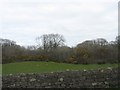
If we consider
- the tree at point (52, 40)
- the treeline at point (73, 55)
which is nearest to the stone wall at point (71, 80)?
the treeline at point (73, 55)

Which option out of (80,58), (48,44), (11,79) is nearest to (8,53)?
(80,58)

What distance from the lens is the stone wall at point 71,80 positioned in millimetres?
15320

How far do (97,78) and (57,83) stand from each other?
208cm

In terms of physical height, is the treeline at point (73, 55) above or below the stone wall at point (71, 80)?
above

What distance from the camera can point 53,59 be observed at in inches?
1104

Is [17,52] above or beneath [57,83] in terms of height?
above

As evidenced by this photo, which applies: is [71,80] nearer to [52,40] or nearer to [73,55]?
[73,55]

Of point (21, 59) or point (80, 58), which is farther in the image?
point (21, 59)

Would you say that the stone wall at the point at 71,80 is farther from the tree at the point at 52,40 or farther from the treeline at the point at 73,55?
the tree at the point at 52,40

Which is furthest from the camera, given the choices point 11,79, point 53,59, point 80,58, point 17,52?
point 17,52

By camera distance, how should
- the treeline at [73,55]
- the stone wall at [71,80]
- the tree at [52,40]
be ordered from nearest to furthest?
the stone wall at [71,80], the treeline at [73,55], the tree at [52,40]

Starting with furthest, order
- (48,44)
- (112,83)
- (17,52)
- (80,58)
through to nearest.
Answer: (48,44)
(17,52)
(80,58)
(112,83)

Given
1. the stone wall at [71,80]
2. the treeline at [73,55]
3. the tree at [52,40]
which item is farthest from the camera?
the tree at [52,40]

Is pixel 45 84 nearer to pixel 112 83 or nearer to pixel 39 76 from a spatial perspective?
pixel 39 76
